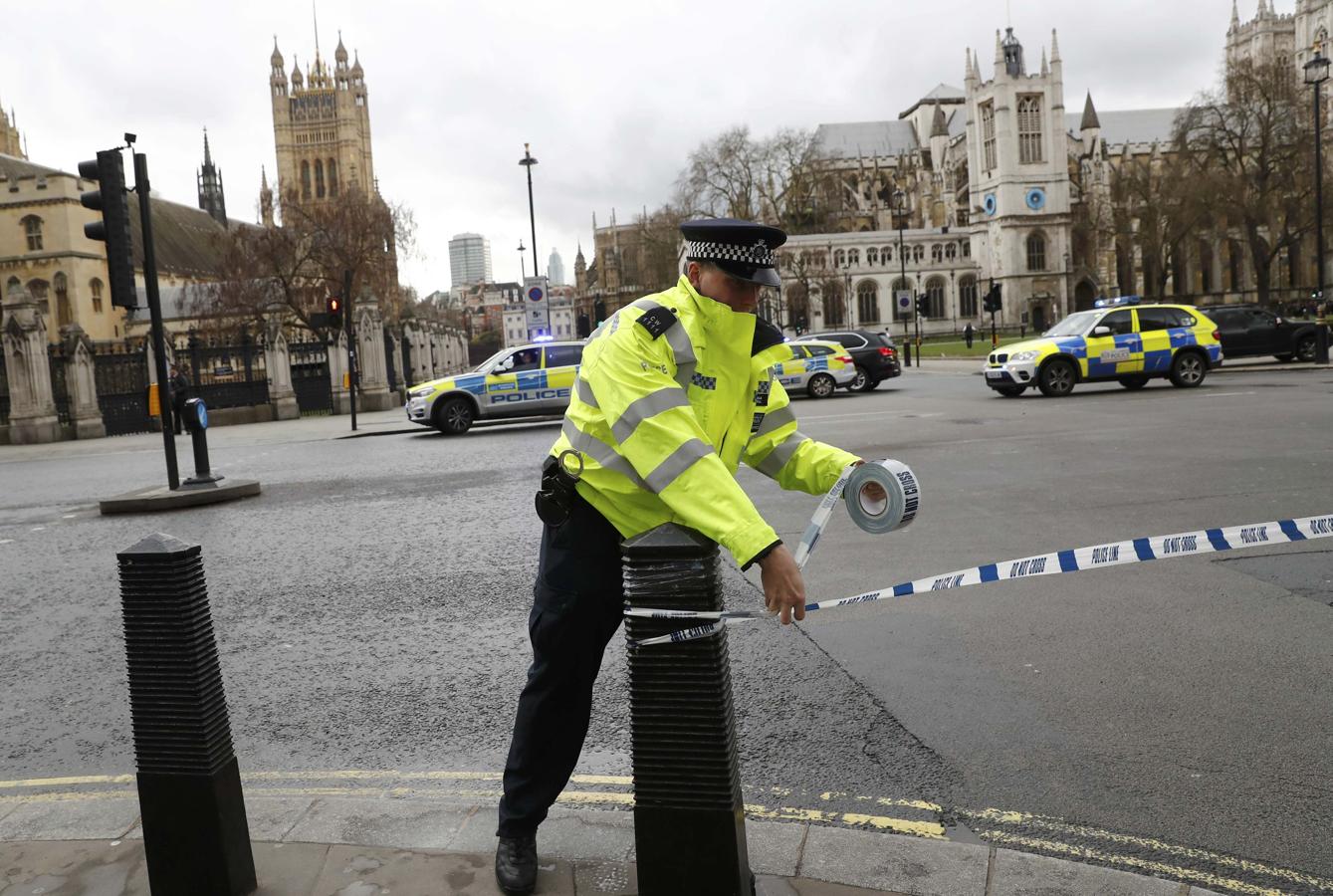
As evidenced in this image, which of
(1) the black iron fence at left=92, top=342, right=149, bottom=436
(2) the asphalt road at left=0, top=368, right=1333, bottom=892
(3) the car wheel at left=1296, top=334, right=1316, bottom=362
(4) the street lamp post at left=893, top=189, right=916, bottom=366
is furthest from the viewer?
(4) the street lamp post at left=893, top=189, right=916, bottom=366

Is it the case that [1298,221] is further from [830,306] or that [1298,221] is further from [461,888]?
[461,888]

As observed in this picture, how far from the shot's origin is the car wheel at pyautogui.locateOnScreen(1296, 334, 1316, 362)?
86.7ft

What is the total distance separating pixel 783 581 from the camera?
232 centimetres

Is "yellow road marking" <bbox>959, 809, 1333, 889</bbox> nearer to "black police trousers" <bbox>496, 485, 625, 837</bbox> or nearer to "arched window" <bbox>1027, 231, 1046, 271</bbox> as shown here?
"black police trousers" <bbox>496, 485, 625, 837</bbox>

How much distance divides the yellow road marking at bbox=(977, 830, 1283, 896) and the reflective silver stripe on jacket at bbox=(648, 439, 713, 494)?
1577mm

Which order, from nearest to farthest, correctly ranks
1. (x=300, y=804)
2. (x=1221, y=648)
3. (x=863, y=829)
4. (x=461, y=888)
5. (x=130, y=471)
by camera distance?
(x=461, y=888) → (x=863, y=829) → (x=300, y=804) → (x=1221, y=648) → (x=130, y=471)

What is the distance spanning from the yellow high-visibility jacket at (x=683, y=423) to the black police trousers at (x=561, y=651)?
11 cm

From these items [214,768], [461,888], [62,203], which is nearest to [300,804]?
[214,768]

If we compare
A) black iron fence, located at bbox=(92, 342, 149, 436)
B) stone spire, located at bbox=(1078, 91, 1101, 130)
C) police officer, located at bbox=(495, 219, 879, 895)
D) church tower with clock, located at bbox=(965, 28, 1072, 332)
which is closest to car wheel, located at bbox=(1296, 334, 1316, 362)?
police officer, located at bbox=(495, 219, 879, 895)

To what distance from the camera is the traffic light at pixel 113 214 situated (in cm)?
1111

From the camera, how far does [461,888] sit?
2.77 meters

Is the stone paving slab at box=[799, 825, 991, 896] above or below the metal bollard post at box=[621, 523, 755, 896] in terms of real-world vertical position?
below

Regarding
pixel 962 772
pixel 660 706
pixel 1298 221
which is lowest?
pixel 962 772

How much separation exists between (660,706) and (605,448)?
0.64m
